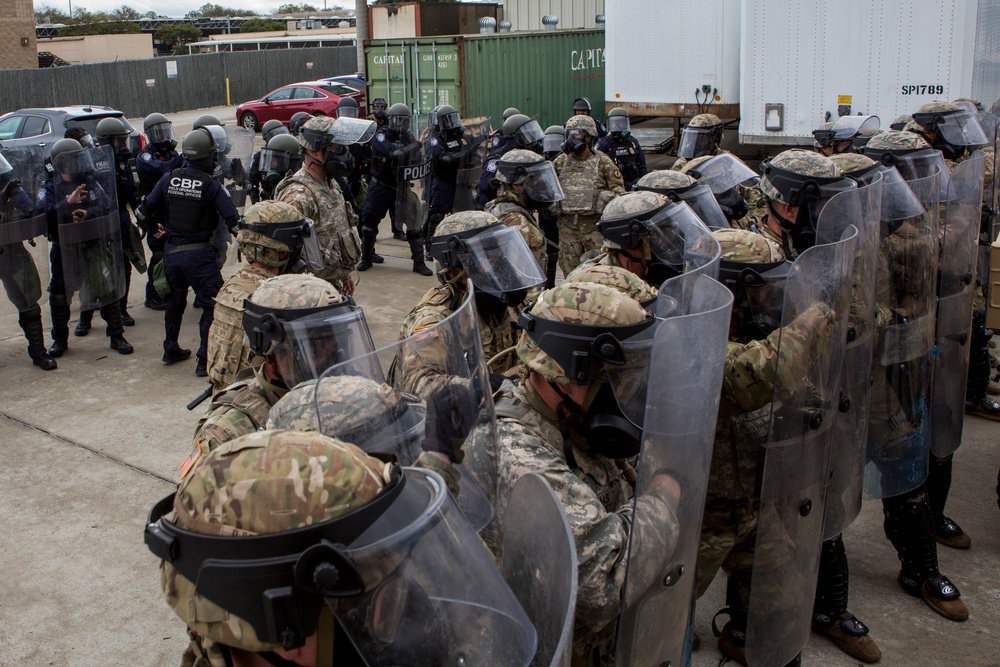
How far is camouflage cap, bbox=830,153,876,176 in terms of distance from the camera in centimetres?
490

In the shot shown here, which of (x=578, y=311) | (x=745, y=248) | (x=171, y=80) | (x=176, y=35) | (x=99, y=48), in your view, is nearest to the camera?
(x=578, y=311)

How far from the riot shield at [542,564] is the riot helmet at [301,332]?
56.5 inches

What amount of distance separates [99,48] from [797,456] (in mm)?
42940

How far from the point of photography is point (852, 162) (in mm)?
4973

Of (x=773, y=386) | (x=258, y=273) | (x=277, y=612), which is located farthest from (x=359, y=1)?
(x=277, y=612)

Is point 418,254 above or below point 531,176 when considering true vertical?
below

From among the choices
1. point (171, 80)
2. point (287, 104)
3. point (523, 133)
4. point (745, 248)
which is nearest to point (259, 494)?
point (745, 248)

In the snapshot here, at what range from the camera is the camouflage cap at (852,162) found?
4898mm

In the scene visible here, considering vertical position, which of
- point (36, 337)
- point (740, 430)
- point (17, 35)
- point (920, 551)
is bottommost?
point (920, 551)

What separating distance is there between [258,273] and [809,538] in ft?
9.91

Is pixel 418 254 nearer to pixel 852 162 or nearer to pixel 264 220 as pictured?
pixel 264 220

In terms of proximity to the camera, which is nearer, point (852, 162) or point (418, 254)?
point (852, 162)

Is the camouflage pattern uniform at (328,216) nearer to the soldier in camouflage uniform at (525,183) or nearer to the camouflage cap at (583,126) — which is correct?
the soldier in camouflage uniform at (525,183)

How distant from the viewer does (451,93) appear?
15.2 meters
